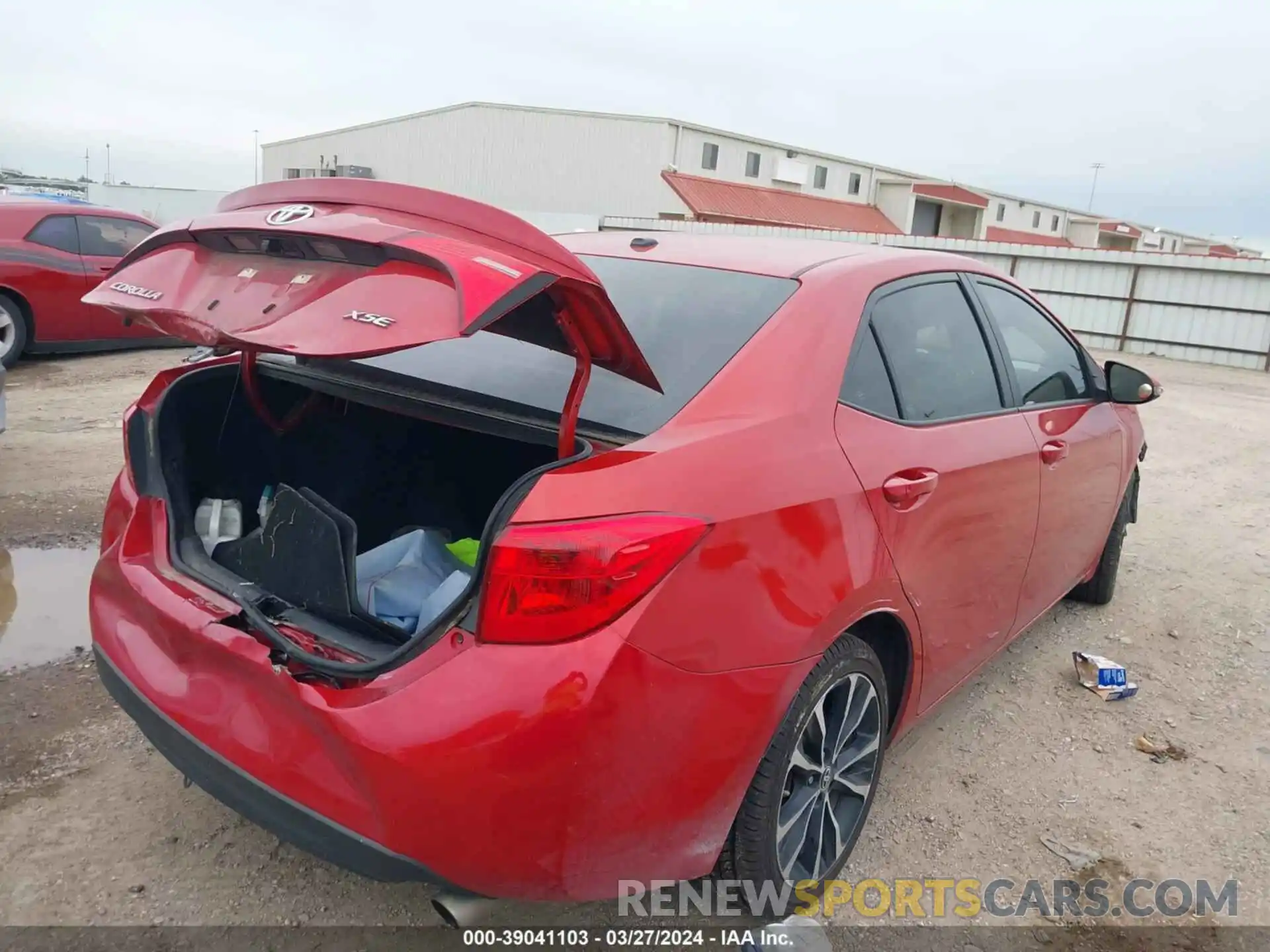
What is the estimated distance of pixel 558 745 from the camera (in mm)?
1651

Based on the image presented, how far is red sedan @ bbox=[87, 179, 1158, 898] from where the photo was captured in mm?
1691

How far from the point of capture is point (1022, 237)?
163ft

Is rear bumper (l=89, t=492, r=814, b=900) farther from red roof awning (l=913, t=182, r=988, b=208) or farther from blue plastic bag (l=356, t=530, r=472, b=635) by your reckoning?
red roof awning (l=913, t=182, r=988, b=208)

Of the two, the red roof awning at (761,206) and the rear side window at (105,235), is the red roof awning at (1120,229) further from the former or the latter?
the rear side window at (105,235)

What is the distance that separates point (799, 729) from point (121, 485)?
1879 millimetres

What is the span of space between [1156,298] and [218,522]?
18627 millimetres

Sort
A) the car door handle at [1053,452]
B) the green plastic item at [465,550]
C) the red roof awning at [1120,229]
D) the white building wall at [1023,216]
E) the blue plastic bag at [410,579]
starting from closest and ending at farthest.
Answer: the blue plastic bag at [410,579] < the green plastic item at [465,550] < the car door handle at [1053,452] < the white building wall at [1023,216] < the red roof awning at [1120,229]

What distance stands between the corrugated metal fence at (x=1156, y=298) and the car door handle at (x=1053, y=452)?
46.0 ft

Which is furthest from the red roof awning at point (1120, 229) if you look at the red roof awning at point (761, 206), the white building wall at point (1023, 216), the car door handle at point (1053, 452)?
the car door handle at point (1053, 452)

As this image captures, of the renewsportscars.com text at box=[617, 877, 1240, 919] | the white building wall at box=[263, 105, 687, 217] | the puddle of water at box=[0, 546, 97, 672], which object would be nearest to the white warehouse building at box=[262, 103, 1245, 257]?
the white building wall at box=[263, 105, 687, 217]

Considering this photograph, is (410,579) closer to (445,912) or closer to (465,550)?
(465,550)

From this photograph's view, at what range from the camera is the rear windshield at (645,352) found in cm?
208

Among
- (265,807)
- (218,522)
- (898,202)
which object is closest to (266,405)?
(218,522)

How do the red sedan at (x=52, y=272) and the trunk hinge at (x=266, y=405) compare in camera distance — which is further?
the red sedan at (x=52, y=272)
